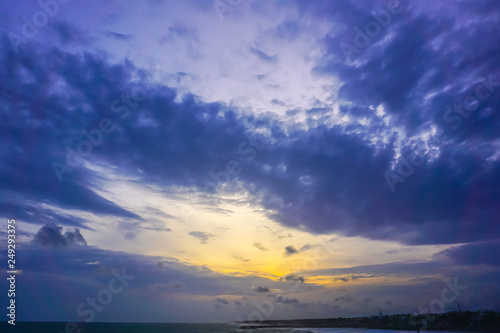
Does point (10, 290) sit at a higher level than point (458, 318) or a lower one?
higher

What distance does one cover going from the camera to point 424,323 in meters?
104

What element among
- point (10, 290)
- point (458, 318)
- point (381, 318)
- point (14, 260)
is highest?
point (14, 260)

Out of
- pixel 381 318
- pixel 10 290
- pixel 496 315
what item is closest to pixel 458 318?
pixel 496 315

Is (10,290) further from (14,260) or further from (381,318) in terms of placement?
(381,318)

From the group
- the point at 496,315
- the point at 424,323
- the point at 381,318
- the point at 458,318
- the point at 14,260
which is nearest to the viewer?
the point at 14,260

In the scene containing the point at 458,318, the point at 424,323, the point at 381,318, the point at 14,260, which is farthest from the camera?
the point at 381,318

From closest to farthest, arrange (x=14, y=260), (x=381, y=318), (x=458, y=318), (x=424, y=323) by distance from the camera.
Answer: (x=14, y=260) → (x=458, y=318) → (x=424, y=323) → (x=381, y=318)

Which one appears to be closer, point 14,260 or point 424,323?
point 14,260

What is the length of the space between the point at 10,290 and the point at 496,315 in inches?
4108

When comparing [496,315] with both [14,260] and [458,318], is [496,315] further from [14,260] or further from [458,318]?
[14,260]

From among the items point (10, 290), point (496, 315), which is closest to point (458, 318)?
point (496, 315)

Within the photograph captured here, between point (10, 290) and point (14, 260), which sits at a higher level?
point (14, 260)

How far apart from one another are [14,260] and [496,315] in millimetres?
104655

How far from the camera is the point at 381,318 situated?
140750 mm
